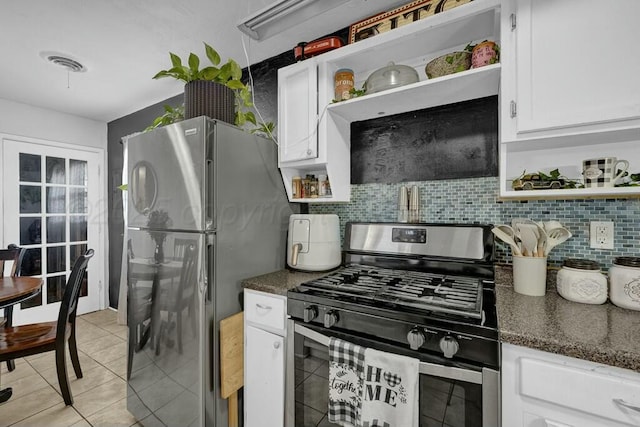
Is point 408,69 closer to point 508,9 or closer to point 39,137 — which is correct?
point 508,9

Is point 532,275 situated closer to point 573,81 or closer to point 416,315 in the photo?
point 416,315

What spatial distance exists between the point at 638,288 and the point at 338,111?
1.47m

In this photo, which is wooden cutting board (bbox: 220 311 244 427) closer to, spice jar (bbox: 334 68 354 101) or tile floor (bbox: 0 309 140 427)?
tile floor (bbox: 0 309 140 427)

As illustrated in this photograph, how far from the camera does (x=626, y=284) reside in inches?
39.6

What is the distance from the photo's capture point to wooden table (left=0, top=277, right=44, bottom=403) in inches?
70.1

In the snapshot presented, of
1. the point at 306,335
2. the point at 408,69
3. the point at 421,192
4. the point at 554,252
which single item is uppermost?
the point at 408,69

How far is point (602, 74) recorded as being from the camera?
103 cm

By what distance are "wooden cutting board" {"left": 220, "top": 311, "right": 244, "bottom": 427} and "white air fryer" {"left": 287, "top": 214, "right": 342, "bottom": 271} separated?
43cm

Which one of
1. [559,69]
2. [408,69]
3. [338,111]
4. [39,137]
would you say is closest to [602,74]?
[559,69]

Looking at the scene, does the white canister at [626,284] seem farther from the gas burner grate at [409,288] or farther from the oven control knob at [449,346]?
the oven control knob at [449,346]

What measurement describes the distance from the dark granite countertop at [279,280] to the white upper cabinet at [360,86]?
0.46 m

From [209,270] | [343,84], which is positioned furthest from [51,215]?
[343,84]

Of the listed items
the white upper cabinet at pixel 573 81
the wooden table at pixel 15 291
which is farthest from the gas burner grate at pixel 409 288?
the wooden table at pixel 15 291

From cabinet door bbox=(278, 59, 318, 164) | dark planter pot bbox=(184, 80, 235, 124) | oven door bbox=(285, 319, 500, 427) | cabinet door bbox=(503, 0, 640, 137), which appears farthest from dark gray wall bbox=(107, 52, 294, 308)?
cabinet door bbox=(503, 0, 640, 137)
